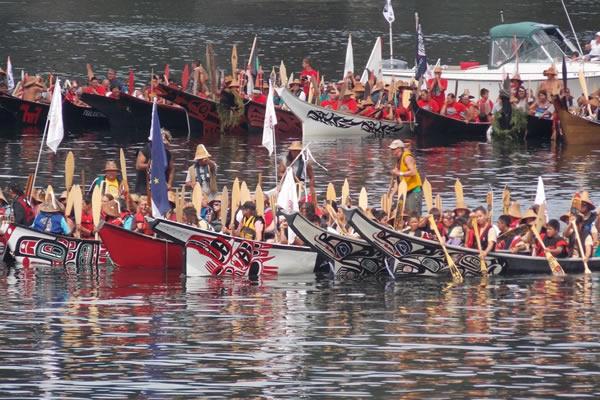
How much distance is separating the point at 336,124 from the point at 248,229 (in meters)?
20.2

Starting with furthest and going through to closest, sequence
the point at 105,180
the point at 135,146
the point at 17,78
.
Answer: the point at 17,78 < the point at 135,146 < the point at 105,180

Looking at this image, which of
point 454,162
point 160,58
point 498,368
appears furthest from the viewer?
point 160,58

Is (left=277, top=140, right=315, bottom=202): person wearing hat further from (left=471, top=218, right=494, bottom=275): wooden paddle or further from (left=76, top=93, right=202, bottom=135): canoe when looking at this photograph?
(left=76, top=93, right=202, bottom=135): canoe

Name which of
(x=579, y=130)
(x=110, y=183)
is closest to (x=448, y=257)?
(x=110, y=183)

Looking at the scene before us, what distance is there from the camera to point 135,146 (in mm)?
52281

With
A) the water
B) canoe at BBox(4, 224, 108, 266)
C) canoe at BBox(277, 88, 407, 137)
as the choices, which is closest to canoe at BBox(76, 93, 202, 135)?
canoe at BBox(277, 88, 407, 137)

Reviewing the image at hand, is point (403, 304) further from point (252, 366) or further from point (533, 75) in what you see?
point (533, 75)

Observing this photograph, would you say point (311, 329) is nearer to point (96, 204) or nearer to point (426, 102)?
point (96, 204)

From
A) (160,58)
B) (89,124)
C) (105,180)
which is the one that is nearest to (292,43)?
(160,58)

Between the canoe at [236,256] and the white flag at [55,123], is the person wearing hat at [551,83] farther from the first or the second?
the canoe at [236,256]

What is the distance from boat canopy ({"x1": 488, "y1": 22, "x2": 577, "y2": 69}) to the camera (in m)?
55.9

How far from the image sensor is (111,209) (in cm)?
3434

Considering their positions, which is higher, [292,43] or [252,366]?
[292,43]

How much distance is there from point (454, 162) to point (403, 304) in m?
18.1
